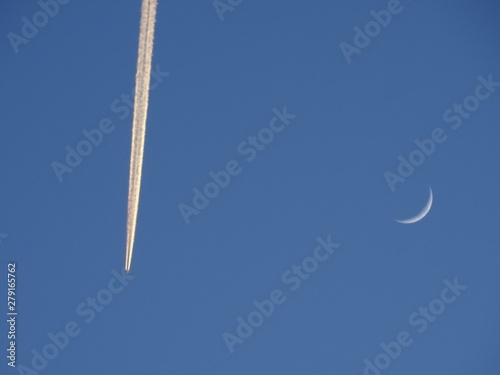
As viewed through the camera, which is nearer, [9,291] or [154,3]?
[154,3]

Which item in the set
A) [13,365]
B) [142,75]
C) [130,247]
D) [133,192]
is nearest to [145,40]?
[142,75]

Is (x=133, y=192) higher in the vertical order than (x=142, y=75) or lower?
lower

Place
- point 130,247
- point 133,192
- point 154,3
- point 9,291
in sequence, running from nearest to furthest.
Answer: point 154,3
point 133,192
point 9,291
point 130,247

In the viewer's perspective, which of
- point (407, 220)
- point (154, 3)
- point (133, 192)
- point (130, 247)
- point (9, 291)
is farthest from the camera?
point (407, 220)

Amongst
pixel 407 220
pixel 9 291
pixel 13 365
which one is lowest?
pixel 407 220

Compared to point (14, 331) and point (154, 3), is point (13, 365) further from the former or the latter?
point (154, 3)

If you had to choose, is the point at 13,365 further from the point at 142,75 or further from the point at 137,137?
the point at 142,75

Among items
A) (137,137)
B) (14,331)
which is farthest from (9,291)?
(137,137)
